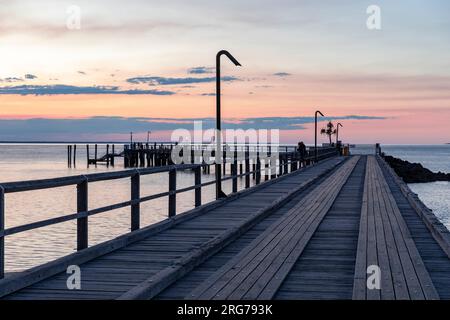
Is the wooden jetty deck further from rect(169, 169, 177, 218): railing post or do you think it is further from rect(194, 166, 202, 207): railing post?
rect(194, 166, 202, 207): railing post

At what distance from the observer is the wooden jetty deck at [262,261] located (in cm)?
777

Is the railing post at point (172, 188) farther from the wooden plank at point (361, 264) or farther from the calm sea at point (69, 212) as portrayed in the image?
the calm sea at point (69, 212)

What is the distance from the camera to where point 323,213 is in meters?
16.4

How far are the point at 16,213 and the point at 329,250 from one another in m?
31.8

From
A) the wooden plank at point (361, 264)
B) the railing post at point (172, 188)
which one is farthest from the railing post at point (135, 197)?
the wooden plank at point (361, 264)

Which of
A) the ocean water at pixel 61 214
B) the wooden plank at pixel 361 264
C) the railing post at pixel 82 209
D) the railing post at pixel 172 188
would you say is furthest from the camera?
the ocean water at pixel 61 214

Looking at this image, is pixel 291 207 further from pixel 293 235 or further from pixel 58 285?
pixel 58 285

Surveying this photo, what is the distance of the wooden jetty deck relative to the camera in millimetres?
7773

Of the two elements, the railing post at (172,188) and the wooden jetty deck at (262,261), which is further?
the railing post at (172,188)

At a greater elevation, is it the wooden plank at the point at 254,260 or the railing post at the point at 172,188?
the railing post at the point at 172,188

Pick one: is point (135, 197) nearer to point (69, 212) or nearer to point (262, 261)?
point (262, 261)

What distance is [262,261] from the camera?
9711 mm

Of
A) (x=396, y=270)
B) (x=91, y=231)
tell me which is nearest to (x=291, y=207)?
(x=396, y=270)
